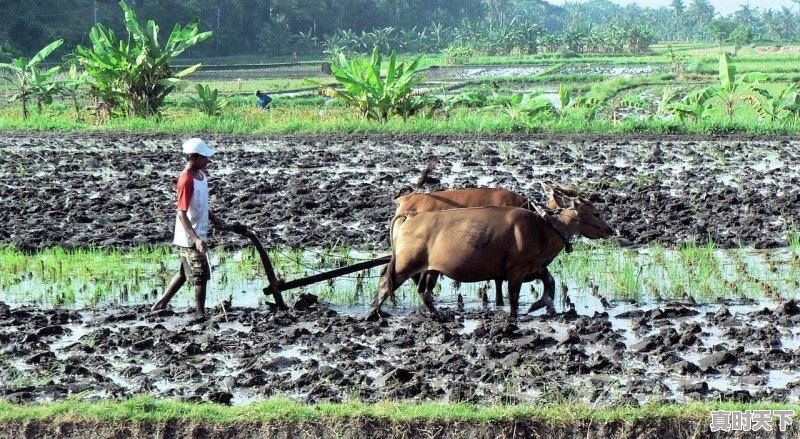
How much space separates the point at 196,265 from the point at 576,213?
288cm

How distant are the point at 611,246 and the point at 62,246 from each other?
17.9 ft

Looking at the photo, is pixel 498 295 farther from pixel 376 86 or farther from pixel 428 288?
pixel 376 86

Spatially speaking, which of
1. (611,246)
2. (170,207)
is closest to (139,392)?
(611,246)

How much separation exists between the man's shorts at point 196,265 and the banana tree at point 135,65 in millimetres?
13537

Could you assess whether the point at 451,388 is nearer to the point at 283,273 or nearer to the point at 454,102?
the point at 283,273

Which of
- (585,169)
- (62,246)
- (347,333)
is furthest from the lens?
(585,169)

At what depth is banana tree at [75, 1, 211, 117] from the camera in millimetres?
20922

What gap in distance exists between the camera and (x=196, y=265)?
Answer: 24.7ft

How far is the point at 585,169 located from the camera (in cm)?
1526

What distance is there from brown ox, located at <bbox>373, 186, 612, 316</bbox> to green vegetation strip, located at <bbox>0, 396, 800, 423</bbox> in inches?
83.7

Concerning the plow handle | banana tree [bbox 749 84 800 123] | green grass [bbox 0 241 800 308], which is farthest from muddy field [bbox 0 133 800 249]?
banana tree [bbox 749 84 800 123]

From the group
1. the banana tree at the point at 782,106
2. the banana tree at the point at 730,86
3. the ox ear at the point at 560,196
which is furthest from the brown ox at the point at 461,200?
the banana tree at the point at 782,106
